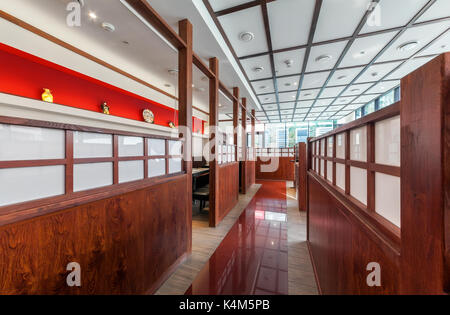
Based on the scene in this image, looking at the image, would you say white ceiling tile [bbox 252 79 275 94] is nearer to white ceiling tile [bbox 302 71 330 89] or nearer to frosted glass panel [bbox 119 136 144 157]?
white ceiling tile [bbox 302 71 330 89]

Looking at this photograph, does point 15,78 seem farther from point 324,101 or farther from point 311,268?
point 324,101

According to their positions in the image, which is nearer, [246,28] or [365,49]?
[246,28]

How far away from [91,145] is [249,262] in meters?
1.91

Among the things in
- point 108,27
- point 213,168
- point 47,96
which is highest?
point 108,27

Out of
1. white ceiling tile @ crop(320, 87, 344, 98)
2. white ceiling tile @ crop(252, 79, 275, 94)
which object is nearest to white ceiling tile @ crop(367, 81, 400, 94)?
white ceiling tile @ crop(320, 87, 344, 98)

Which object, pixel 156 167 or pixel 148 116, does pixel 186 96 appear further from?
pixel 148 116

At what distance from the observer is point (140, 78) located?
12.0 feet

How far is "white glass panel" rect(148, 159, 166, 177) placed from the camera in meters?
1.51

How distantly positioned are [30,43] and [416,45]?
20.1ft

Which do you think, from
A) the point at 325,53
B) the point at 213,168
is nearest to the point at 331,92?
the point at 325,53

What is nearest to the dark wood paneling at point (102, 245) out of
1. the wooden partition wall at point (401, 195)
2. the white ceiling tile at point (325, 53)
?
the wooden partition wall at point (401, 195)

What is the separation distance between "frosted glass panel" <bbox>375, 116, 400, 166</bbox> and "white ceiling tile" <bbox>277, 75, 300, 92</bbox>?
4.03 m

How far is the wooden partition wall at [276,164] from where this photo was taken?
286 inches

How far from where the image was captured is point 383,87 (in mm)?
5020
